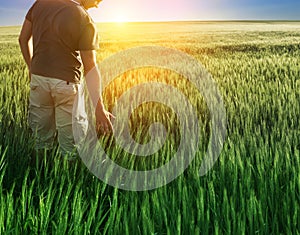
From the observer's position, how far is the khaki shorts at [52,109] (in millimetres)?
2441

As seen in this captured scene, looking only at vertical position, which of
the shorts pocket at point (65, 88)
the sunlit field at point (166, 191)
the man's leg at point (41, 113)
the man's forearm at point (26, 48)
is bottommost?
the sunlit field at point (166, 191)

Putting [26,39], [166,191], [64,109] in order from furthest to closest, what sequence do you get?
[26,39] < [64,109] < [166,191]

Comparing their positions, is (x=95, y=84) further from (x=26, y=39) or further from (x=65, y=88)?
(x=26, y=39)

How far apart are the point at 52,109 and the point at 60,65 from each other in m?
0.30

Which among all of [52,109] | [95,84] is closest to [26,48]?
[52,109]

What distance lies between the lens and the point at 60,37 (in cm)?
239

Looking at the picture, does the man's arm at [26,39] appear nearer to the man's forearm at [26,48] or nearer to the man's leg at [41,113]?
the man's forearm at [26,48]

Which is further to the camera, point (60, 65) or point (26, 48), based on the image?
→ point (26, 48)

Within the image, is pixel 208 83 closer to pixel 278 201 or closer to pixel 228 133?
pixel 228 133

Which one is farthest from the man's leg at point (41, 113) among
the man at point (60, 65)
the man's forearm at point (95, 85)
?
the man's forearm at point (95, 85)

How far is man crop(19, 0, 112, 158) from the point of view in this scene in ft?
7.63

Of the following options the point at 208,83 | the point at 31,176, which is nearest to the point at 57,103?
the point at 31,176

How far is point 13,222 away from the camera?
5.22 ft

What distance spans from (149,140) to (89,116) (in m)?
0.74
